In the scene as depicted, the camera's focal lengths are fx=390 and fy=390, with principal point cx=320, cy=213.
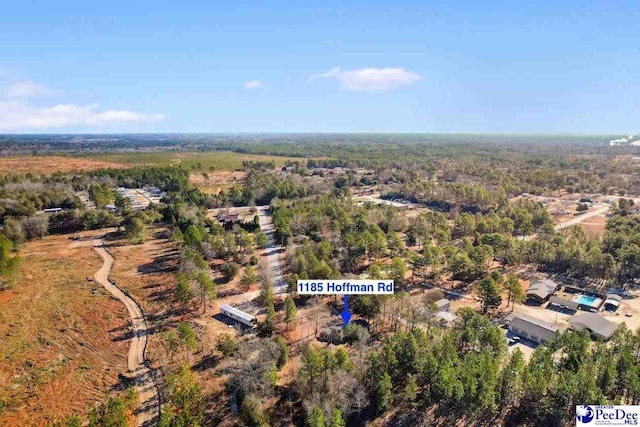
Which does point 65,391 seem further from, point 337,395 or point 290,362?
point 337,395

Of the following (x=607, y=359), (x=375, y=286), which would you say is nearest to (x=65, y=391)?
(x=375, y=286)

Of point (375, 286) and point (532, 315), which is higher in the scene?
point (375, 286)

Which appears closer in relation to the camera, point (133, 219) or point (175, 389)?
point (175, 389)

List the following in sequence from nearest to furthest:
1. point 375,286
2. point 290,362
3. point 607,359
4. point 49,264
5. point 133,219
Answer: point 607,359 → point 290,362 → point 375,286 → point 49,264 → point 133,219

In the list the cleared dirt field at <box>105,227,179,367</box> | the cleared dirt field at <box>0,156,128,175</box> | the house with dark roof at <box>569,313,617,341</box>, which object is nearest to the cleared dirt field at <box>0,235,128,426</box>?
the cleared dirt field at <box>105,227,179,367</box>

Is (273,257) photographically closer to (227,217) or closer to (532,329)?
(227,217)

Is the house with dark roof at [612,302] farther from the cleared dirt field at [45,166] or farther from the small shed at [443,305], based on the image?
the cleared dirt field at [45,166]

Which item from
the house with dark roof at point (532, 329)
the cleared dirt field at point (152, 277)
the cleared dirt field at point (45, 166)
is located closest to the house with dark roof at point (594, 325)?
the house with dark roof at point (532, 329)
